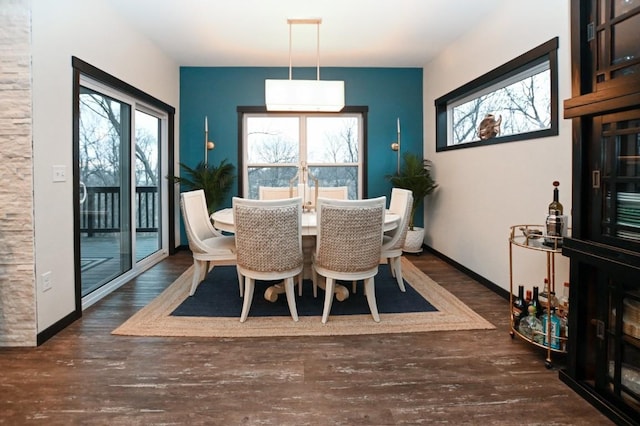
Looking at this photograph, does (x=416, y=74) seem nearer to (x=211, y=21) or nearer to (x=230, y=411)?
(x=211, y=21)

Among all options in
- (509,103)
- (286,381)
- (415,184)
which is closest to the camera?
(286,381)

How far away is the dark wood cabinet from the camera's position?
1.58 m

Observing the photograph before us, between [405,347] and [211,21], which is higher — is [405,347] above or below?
below

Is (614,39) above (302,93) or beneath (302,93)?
beneath

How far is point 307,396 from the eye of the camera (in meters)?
1.86

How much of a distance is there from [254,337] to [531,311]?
5.65 feet

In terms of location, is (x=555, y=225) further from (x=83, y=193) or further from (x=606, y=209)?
(x=83, y=193)

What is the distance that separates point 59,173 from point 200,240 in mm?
1166

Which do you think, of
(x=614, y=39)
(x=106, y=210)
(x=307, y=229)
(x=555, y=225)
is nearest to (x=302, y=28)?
(x=307, y=229)

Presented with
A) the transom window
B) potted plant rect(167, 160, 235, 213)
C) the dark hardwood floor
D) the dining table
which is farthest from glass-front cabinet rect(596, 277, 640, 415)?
potted plant rect(167, 160, 235, 213)

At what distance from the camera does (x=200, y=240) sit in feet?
11.1

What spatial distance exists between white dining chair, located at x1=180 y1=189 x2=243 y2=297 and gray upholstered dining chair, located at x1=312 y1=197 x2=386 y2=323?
3.06ft

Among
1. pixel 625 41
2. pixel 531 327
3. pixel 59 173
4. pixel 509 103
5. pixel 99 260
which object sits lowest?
pixel 531 327

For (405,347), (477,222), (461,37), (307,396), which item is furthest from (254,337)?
(461,37)
